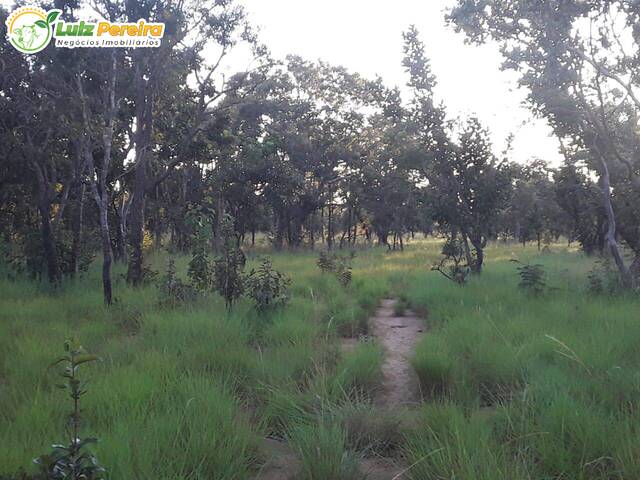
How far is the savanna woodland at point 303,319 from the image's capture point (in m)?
3.13

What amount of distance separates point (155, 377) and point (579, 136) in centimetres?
1015

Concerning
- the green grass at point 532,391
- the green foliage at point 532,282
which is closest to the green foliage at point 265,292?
the green grass at point 532,391

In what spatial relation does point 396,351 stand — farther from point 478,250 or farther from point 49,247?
point 49,247

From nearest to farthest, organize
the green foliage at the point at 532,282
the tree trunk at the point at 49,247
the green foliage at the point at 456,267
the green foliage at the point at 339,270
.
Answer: the green foliage at the point at 532,282
the tree trunk at the point at 49,247
the green foliage at the point at 456,267
the green foliage at the point at 339,270

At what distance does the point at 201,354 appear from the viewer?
5.06 m

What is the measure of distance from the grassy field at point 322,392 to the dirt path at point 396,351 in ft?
0.58

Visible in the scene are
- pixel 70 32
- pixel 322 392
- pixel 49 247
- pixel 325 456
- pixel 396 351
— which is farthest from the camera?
pixel 49 247

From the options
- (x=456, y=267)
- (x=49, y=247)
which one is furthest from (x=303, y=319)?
(x=49, y=247)

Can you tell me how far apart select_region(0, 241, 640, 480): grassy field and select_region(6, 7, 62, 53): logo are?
4.73 m

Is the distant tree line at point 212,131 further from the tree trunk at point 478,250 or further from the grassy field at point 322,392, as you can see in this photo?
the grassy field at point 322,392

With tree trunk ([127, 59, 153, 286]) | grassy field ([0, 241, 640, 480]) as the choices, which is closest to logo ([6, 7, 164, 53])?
tree trunk ([127, 59, 153, 286])

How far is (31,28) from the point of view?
893 cm

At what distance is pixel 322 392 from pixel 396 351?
8.17ft

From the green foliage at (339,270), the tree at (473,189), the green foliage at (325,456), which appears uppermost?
the tree at (473,189)
